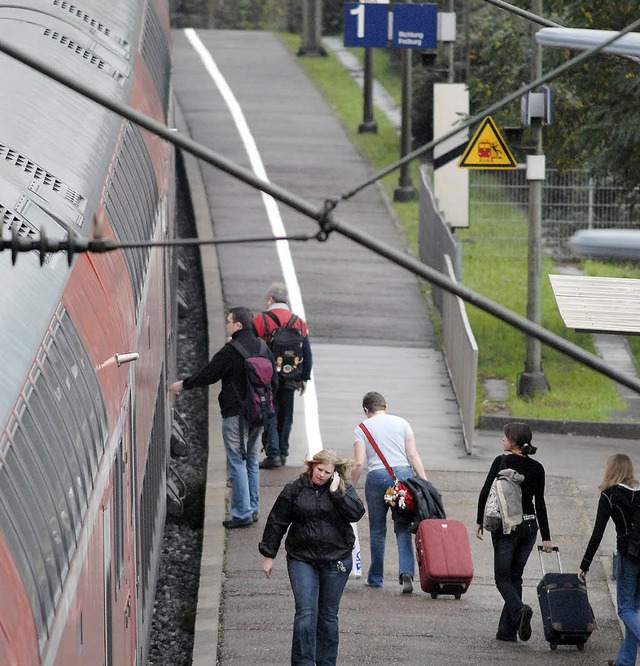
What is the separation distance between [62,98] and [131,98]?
2315 mm

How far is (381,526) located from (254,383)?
4.70ft

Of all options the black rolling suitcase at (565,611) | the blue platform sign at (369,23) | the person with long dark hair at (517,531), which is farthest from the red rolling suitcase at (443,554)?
the blue platform sign at (369,23)

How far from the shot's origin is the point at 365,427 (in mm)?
10508

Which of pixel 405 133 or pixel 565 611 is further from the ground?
pixel 405 133

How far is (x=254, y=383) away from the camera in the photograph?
37.2 ft

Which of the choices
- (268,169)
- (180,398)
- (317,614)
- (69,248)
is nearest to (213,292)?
(180,398)

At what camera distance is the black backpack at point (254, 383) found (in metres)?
11.4

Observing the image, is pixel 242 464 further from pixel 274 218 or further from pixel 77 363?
pixel 274 218

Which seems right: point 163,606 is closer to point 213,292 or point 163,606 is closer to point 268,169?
point 213,292

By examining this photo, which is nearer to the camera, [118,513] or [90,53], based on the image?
[118,513]

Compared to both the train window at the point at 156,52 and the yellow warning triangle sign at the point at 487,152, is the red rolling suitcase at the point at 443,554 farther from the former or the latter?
the yellow warning triangle sign at the point at 487,152

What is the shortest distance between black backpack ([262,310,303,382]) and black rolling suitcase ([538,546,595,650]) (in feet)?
11.7

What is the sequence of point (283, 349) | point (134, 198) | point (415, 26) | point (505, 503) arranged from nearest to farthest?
point (134, 198) < point (505, 503) < point (283, 349) < point (415, 26)

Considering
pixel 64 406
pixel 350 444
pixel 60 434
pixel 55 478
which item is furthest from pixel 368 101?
pixel 55 478
